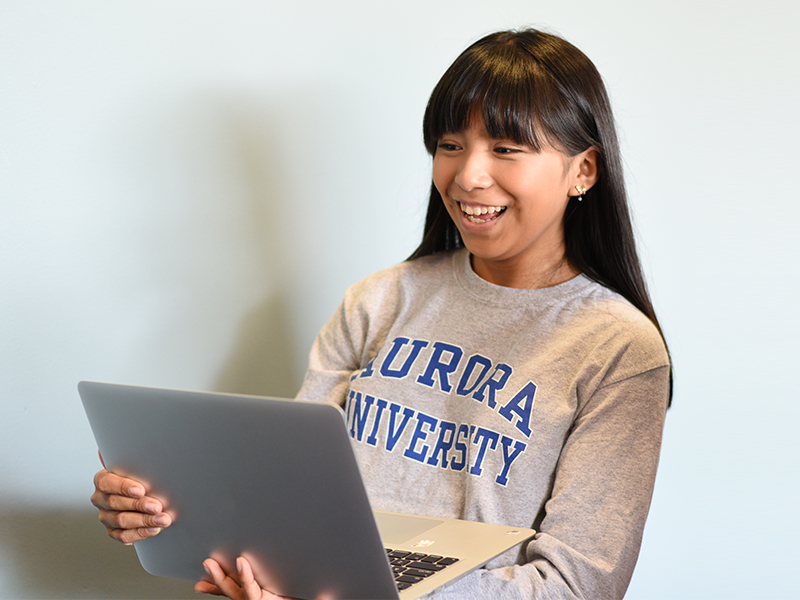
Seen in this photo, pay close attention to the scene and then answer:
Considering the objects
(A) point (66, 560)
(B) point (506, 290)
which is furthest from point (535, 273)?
(A) point (66, 560)

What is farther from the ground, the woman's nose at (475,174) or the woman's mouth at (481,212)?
the woman's nose at (475,174)

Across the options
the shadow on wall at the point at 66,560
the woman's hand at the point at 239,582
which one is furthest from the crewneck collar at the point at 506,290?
the shadow on wall at the point at 66,560

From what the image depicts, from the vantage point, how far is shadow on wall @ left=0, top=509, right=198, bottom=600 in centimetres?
101

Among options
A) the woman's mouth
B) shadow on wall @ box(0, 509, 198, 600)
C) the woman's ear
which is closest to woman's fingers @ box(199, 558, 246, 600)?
shadow on wall @ box(0, 509, 198, 600)

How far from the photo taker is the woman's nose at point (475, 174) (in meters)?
0.91

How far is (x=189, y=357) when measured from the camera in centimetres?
117

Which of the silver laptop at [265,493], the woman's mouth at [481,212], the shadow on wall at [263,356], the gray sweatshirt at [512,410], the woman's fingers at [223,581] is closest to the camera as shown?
the silver laptop at [265,493]

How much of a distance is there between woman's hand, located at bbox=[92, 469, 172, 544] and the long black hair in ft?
1.86

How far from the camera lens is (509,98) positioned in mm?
898

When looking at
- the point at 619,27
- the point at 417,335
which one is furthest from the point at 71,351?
the point at 619,27

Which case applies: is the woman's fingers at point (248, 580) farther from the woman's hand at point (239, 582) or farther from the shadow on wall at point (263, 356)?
the shadow on wall at point (263, 356)

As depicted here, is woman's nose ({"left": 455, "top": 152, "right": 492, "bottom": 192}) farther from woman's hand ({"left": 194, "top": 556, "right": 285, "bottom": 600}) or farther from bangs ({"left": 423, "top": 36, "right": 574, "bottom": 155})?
woman's hand ({"left": 194, "top": 556, "right": 285, "bottom": 600})

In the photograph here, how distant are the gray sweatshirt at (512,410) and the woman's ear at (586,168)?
13 centimetres

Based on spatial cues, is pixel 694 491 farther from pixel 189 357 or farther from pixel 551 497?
pixel 189 357
